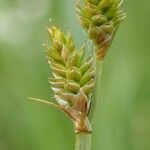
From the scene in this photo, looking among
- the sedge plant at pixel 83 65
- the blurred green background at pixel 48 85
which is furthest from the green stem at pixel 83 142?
the blurred green background at pixel 48 85

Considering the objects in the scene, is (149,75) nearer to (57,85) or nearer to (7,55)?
(7,55)

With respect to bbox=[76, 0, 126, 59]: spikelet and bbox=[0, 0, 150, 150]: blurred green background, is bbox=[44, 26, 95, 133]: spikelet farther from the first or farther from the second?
bbox=[0, 0, 150, 150]: blurred green background

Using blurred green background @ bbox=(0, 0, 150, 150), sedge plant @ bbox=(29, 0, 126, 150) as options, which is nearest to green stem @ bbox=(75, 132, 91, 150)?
sedge plant @ bbox=(29, 0, 126, 150)

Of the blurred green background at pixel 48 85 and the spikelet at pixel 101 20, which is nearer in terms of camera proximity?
the spikelet at pixel 101 20

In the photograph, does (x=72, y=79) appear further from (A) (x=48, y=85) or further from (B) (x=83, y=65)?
(A) (x=48, y=85)

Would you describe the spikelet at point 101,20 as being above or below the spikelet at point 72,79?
above

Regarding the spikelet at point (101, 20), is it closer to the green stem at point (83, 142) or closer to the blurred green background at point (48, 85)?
the green stem at point (83, 142)
